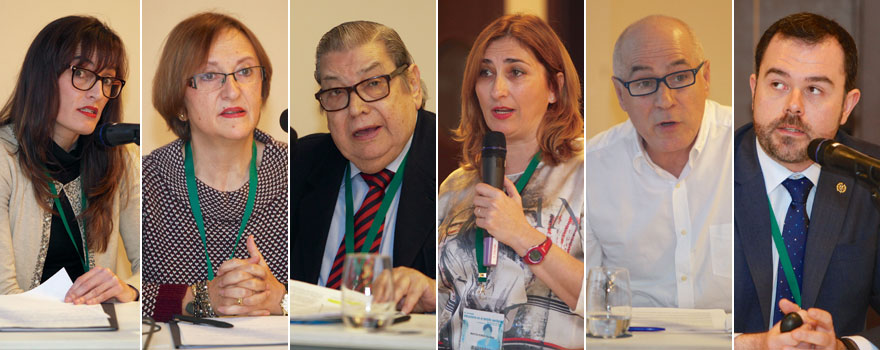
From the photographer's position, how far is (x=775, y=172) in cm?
356

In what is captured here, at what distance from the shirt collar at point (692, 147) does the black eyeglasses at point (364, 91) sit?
116 centimetres

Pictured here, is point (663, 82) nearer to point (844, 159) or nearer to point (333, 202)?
point (844, 159)

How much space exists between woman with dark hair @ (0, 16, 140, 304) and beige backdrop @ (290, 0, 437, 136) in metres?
0.86

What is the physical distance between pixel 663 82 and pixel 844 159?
835 mm

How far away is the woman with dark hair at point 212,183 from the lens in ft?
12.0

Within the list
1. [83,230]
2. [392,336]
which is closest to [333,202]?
[392,336]

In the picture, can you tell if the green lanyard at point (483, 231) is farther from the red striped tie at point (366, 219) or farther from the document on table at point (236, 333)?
the document on table at point (236, 333)

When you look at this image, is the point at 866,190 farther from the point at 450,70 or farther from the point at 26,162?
the point at 26,162

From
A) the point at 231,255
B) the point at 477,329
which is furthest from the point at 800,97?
the point at 231,255

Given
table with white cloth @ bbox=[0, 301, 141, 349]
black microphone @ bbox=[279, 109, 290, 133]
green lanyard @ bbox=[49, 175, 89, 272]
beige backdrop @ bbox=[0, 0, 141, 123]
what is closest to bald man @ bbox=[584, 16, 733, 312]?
black microphone @ bbox=[279, 109, 290, 133]

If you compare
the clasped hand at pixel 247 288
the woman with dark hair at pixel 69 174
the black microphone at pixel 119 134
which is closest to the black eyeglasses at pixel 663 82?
the clasped hand at pixel 247 288

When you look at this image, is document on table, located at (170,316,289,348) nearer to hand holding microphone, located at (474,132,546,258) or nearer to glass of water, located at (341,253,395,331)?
glass of water, located at (341,253,395,331)

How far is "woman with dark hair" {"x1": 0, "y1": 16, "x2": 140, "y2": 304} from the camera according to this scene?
11.9ft

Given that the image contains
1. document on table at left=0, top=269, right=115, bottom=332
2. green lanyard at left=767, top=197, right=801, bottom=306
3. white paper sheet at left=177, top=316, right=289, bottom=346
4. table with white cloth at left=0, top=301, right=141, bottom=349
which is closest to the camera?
table with white cloth at left=0, top=301, right=141, bottom=349
